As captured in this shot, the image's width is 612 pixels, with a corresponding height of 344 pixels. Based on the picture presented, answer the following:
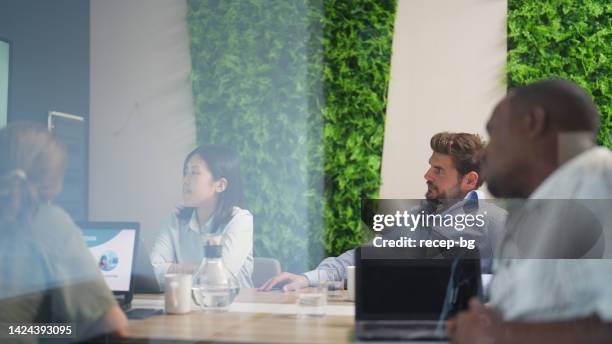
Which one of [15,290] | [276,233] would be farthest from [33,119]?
[276,233]

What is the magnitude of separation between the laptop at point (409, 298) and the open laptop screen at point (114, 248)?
0.58m

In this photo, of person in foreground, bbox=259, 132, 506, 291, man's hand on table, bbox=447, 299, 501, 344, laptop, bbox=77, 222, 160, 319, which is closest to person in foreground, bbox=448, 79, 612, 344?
man's hand on table, bbox=447, 299, 501, 344

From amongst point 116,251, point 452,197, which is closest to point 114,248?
point 116,251

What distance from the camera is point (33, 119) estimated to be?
5.43ft

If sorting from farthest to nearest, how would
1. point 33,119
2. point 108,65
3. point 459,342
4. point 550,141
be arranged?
point 108,65 → point 33,119 → point 459,342 → point 550,141

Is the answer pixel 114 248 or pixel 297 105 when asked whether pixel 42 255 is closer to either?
pixel 114 248

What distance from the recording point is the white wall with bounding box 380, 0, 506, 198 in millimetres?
1643

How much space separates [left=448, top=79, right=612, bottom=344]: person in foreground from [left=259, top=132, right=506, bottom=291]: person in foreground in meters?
0.14

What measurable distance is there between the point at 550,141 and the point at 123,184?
3.69 ft

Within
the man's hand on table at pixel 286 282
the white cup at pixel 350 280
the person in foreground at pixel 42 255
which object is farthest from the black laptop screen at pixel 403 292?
the person in foreground at pixel 42 255

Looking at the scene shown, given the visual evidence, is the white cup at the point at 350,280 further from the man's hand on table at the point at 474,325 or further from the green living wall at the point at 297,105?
the man's hand on table at the point at 474,325

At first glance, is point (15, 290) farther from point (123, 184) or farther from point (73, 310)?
Result: point (123, 184)

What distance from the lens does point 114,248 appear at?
161 cm

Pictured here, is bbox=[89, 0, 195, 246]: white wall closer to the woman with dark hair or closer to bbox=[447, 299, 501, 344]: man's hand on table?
the woman with dark hair
